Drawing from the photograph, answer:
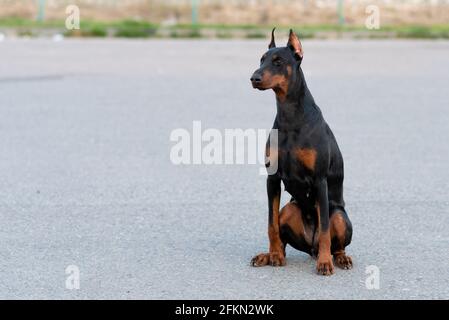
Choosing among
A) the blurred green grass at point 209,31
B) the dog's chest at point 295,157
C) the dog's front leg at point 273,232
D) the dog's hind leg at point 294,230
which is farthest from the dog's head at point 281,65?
the blurred green grass at point 209,31

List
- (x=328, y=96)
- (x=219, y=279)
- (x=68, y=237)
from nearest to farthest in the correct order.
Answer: (x=219, y=279), (x=68, y=237), (x=328, y=96)

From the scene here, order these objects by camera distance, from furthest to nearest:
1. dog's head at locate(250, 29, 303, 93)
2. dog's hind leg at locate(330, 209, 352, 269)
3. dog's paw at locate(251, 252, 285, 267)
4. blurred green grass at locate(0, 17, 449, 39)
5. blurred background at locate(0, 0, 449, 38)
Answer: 1. blurred background at locate(0, 0, 449, 38)
2. blurred green grass at locate(0, 17, 449, 39)
3. dog's paw at locate(251, 252, 285, 267)
4. dog's hind leg at locate(330, 209, 352, 269)
5. dog's head at locate(250, 29, 303, 93)

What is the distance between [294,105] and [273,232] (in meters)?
0.73

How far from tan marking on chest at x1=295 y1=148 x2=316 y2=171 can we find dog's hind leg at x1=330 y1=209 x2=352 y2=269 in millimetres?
352

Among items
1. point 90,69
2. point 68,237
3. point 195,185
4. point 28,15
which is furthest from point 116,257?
point 28,15

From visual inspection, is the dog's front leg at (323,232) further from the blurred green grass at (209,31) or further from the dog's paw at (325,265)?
the blurred green grass at (209,31)

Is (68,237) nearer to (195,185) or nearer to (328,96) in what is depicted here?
(195,185)

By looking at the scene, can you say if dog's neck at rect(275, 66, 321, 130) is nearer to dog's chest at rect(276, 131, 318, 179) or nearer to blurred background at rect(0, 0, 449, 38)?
dog's chest at rect(276, 131, 318, 179)

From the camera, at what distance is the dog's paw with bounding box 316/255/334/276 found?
233 inches

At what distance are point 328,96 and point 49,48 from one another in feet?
26.5

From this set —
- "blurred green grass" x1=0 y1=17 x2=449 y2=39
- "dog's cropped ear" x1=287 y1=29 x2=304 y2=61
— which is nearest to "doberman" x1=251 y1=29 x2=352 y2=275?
"dog's cropped ear" x1=287 y1=29 x2=304 y2=61

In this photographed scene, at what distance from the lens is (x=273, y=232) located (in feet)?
19.9

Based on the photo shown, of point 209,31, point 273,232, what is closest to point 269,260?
point 273,232
